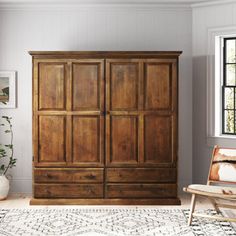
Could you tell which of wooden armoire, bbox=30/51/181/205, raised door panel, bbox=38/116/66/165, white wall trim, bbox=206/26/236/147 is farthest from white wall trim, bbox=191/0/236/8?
raised door panel, bbox=38/116/66/165

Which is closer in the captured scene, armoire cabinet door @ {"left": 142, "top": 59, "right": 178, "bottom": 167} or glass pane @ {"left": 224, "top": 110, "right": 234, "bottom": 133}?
armoire cabinet door @ {"left": 142, "top": 59, "right": 178, "bottom": 167}

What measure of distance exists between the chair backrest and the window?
109 centimetres

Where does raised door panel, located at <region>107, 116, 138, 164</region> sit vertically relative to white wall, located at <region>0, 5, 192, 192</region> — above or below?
below

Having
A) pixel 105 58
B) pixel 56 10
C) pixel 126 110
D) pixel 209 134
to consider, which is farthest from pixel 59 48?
pixel 209 134

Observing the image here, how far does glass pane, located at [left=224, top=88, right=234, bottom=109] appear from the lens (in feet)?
20.9

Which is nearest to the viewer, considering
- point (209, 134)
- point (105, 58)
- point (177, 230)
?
point (177, 230)

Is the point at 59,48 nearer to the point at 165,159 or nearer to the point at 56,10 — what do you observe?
the point at 56,10

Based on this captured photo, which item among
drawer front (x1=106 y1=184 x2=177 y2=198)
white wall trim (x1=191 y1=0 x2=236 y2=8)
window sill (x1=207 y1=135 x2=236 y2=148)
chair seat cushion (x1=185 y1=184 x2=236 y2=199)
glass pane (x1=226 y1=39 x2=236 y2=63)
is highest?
→ white wall trim (x1=191 y1=0 x2=236 y2=8)

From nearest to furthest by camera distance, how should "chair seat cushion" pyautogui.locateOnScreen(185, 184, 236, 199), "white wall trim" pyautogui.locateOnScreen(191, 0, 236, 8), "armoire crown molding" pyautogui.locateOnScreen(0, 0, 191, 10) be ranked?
"chair seat cushion" pyautogui.locateOnScreen(185, 184, 236, 199) < "white wall trim" pyautogui.locateOnScreen(191, 0, 236, 8) < "armoire crown molding" pyautogui.locateOnScreen(0, 0, 191, 10)

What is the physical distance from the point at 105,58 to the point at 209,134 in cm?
190

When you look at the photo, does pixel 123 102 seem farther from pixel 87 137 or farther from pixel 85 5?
pixel 85 5

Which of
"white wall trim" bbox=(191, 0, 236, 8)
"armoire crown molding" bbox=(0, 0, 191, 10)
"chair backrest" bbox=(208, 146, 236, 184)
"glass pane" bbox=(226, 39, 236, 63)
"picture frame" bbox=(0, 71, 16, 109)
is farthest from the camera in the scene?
"picture frame" bbox=(0, 71, 16, 109)

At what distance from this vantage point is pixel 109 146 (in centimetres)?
588

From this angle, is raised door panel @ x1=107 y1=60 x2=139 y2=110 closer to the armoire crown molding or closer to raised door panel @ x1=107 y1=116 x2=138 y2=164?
raised door panel @ x1=107 y1=116 x2=138 y2=164
